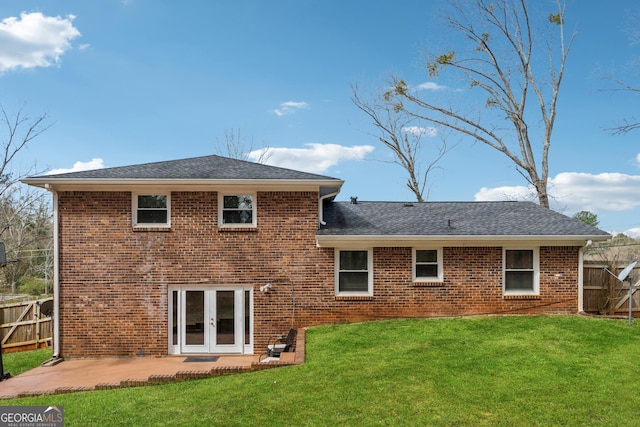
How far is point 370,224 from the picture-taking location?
43.8 ft

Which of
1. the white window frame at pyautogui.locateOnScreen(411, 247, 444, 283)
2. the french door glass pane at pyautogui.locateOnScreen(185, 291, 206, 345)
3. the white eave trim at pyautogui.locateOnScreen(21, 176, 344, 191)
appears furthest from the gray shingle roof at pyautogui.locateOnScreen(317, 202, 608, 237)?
the french door glass pane at pyautogui.locateOnScreen(185, 291, 206, 345)

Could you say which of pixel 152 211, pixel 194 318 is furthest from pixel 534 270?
pixel 152 211

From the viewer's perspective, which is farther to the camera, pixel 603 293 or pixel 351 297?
pixel 603 293

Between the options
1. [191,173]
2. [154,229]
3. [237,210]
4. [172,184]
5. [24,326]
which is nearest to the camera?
[172,184]

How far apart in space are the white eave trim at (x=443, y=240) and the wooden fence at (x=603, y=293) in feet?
6.50

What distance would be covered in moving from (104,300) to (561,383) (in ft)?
38.0

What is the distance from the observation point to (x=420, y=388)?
24.9 feet

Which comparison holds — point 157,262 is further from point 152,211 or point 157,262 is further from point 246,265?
point 246,265

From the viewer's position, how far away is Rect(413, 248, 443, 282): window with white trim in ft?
41.9

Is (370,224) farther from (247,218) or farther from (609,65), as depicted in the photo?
(609,65)

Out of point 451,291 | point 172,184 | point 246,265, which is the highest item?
point 172,184

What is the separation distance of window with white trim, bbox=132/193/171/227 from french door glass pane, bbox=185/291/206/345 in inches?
88.4

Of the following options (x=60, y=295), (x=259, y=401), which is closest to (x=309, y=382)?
(x=259, y=401)

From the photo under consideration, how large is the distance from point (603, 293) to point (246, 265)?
1153 cm
